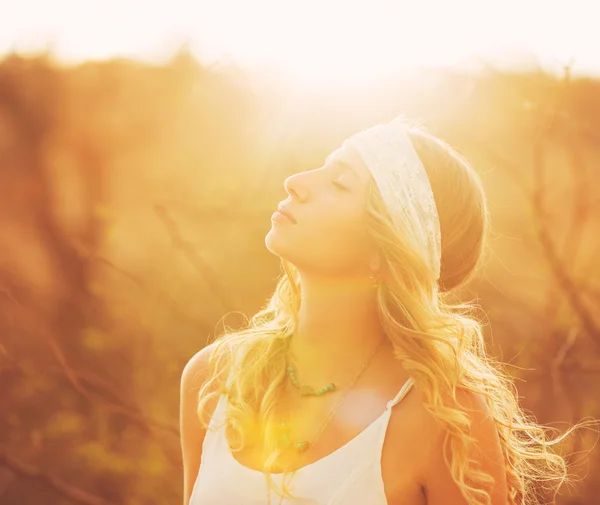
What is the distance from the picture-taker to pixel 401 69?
279 cm

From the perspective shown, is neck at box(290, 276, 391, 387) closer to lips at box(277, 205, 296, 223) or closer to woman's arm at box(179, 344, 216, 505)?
lips at box(277, 205, 296, 223)

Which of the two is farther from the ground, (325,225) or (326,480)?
(325,225)

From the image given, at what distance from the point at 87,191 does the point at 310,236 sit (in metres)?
1.51

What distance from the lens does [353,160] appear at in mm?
1886

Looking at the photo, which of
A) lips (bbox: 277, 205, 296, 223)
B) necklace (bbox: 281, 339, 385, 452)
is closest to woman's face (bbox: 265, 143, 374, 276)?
lips (bbox: 277, 205, 296, 223)

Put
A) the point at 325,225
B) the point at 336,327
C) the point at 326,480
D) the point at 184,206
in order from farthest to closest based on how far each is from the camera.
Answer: the point at 184,206, the point at 336,327, the point at 325,225, the point at 326,480

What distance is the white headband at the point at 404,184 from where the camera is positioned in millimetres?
1818

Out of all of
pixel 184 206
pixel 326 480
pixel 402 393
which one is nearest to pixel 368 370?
pixel 402 393

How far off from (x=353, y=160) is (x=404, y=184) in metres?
0.15

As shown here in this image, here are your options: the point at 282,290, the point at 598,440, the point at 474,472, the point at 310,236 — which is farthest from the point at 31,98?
the point at 598,440

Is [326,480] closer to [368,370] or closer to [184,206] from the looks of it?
[368,370]

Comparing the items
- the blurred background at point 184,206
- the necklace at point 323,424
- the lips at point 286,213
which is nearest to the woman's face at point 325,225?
the lips at point 286,213

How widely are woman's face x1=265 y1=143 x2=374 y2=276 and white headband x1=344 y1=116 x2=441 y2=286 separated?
48mm

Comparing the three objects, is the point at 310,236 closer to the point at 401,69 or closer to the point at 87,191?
the point at 401,69
